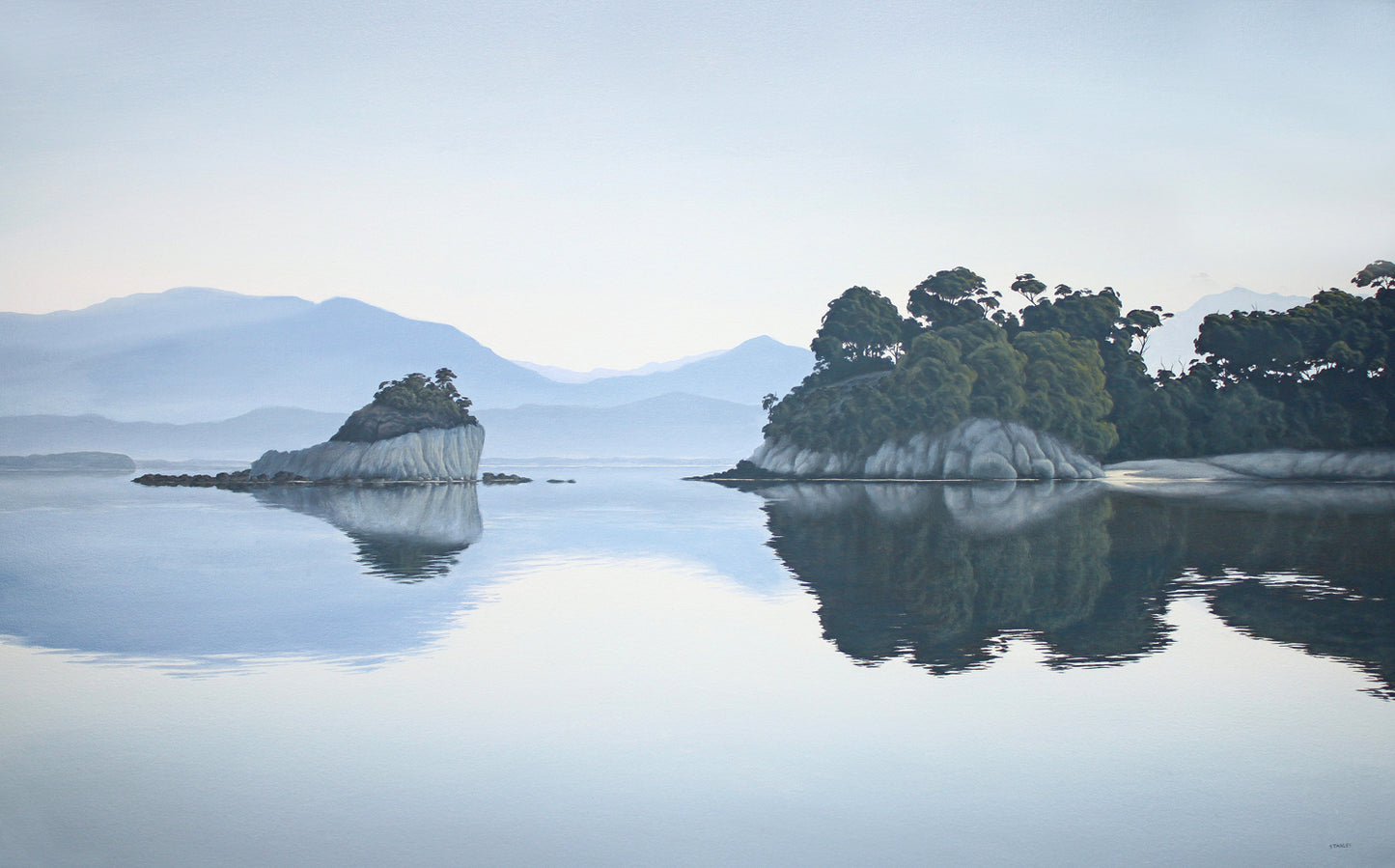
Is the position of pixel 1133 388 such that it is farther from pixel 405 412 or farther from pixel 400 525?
pixel 400 525

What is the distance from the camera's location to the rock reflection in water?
2659 cm

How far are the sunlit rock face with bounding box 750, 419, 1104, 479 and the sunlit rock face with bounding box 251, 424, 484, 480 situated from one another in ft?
138

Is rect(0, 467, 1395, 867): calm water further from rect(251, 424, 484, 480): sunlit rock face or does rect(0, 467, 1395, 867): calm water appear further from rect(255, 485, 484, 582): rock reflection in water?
rect(251, 424, 484, 480): sunlit rock face

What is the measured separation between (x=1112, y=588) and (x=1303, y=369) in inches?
3821

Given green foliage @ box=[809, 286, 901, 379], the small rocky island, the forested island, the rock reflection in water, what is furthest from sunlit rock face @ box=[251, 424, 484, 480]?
green foliage @ box=[809, 286, 901, 379]

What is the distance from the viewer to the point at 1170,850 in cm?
712

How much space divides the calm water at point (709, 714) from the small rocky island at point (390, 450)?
82.2 meters

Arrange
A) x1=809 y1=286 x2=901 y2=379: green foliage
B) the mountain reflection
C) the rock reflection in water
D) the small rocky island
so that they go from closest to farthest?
the mountain reflection → the rock reflection in water → the small rocky island → x1=809 y1=286 x2=901 y2=379: green foliage

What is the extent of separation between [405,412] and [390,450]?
19.7ft

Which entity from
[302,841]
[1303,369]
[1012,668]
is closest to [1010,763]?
[1012,668]

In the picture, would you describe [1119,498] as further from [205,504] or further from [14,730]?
[14,730]

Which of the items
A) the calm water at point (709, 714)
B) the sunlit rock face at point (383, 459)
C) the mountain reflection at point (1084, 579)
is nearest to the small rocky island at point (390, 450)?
the sunlit rock face at point (383, 459)

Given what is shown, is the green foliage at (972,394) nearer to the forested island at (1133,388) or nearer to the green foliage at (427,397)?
the forested island at (1133,388)

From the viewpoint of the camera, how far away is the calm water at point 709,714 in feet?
24.5
